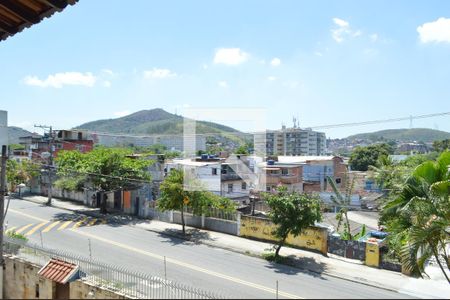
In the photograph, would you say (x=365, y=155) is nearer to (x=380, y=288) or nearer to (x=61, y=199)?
(x=61, y=199)

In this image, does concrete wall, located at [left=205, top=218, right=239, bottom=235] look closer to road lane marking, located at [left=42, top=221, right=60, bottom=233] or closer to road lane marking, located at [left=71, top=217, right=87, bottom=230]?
road lane marking, located at [left=71, top=217, right=87, bottom=230]

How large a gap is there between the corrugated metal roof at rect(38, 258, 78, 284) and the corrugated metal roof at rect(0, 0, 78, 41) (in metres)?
6.93

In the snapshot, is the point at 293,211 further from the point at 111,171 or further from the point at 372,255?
the point at 111,171

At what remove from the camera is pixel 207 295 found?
877 centimetres

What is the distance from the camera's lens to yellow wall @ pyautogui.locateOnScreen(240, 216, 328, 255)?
22.7 metres

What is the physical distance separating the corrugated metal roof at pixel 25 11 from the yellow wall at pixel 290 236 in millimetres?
18212

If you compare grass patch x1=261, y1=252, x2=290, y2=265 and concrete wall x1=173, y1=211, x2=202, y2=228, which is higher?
concrete wall x1=173, y1=211, x2=202, y2=228

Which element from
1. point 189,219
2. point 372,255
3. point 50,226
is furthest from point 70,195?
point 372,255

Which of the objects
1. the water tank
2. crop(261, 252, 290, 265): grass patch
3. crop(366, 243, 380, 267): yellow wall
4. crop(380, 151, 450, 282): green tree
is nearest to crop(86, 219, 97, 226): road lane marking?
crop(261, 252, 290, 265): grass patch

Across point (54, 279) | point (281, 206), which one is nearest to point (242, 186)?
point (281, 206)

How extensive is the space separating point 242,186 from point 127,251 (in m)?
21.8

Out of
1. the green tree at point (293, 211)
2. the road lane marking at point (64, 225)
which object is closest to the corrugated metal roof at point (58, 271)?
the green tree at point (293, 211)

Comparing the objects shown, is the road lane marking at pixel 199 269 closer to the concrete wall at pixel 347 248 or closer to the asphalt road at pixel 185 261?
the asphalt road at pixel 185 261

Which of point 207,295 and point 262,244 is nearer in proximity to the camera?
point 207,295
